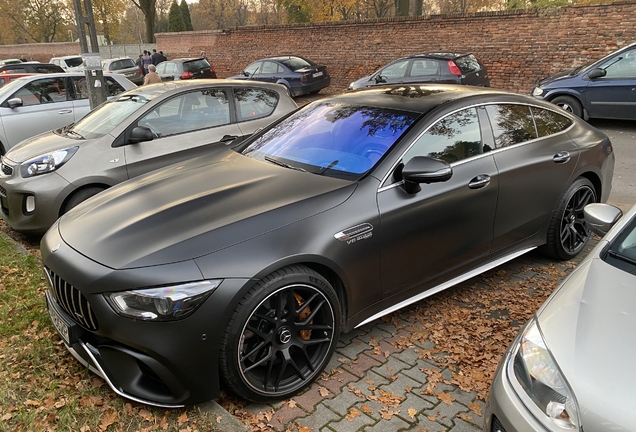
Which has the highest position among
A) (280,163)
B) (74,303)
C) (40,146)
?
(280,163)

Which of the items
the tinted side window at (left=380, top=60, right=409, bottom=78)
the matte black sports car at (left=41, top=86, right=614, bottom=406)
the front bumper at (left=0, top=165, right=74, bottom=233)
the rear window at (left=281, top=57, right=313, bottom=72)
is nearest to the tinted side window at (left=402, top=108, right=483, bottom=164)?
the matte black sports car at (left=41, top=86, right=614, bottom=406)

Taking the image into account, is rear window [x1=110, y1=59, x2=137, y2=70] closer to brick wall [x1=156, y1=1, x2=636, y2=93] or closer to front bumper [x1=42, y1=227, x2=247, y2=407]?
brick wall [x1=156, y1=1, x2=636, y2=93]

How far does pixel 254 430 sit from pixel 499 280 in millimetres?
2664

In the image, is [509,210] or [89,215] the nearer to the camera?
[89,215]

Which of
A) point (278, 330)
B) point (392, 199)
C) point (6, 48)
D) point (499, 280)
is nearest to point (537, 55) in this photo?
point (499, 280)

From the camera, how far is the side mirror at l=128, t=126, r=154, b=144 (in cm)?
536

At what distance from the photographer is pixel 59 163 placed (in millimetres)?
5117

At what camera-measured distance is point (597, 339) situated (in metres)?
1.94

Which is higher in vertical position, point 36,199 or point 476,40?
point 476,40

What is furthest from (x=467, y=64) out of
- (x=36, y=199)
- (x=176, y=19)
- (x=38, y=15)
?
(x=38, y=15)

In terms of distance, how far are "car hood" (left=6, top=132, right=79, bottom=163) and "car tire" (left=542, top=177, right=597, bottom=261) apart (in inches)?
190

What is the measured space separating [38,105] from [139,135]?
4.68m

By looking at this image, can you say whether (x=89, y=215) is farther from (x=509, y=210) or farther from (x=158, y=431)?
(x=509, y=210)

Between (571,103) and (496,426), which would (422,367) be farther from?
(571,103)
